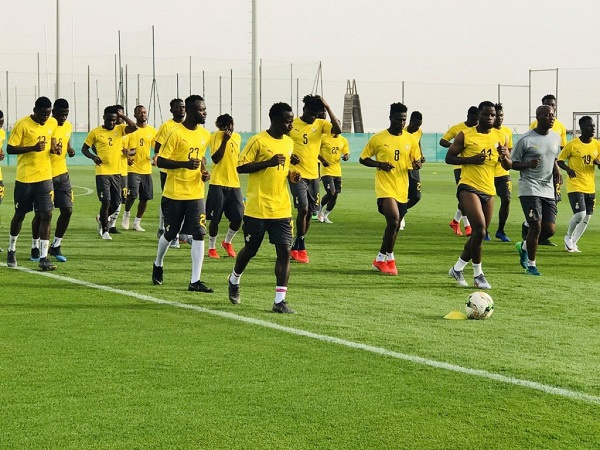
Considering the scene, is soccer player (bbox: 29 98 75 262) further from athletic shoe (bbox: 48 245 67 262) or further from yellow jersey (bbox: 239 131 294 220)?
yellow jersey (bbox: 239 131 294 220)

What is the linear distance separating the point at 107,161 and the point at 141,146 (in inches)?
41.8

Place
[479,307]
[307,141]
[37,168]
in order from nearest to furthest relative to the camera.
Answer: [479,307] → [37,168] → [307,141]

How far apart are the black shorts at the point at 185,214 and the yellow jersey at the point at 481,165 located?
3.07 m

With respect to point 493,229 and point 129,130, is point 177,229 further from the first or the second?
point 493,229

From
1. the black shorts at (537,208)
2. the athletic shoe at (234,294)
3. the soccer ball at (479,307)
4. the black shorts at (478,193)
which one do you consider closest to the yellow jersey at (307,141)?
the black shorts at (478,193)

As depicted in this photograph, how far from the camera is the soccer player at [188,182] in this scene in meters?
11.0

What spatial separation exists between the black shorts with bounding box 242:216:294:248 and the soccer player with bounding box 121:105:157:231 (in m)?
7.91

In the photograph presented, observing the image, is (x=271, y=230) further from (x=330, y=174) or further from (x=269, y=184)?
(x=330, y=174)

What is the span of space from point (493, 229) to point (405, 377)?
12.6 metres

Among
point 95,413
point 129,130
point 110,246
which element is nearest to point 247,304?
point 95,413

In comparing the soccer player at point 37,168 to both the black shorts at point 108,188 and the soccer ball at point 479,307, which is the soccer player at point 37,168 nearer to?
the black shorts at point 108,188

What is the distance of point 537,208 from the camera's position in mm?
12562

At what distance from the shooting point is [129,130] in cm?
1714

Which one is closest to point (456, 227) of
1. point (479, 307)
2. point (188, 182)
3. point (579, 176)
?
point (579, 176)
